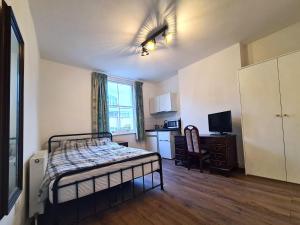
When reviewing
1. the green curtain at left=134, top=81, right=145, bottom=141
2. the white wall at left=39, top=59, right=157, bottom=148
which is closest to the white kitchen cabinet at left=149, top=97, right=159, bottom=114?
the green curtain at left=134, top=81, right=145, bottom=141

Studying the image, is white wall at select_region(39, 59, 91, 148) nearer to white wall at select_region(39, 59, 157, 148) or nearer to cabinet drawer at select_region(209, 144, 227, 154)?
white wall at select_region(39, 59, 157, 148)

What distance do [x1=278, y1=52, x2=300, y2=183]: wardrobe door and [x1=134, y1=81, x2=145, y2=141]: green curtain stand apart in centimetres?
358

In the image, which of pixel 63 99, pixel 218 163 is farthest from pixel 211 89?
pixel 63 99

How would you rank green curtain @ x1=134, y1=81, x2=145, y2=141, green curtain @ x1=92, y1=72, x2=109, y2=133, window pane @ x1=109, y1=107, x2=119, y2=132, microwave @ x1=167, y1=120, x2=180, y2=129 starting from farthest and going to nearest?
green curtain @ x1=134, y1=81, x2=145, y2=141 < microwave @ x1=167, y1=120, x2=180, y2=129 < window pane @ x1=109, y1=107, x2=119, y2=132 < green curtain @ x1=92, y1=72, x2=109, y2=133

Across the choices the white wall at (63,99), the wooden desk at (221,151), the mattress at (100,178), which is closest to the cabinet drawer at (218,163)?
the wooden desk at (221,151)

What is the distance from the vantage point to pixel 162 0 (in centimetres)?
204

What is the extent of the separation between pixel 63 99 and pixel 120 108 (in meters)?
1.65

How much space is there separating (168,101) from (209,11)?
297 cm

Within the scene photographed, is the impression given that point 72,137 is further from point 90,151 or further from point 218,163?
point 218,163

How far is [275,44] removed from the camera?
9.75ft

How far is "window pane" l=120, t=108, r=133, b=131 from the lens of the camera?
16.4 feet

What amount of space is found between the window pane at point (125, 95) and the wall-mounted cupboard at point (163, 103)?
80 cm

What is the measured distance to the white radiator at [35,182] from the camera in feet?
5.96

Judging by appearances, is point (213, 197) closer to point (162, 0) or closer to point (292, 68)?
point (292, 68)
